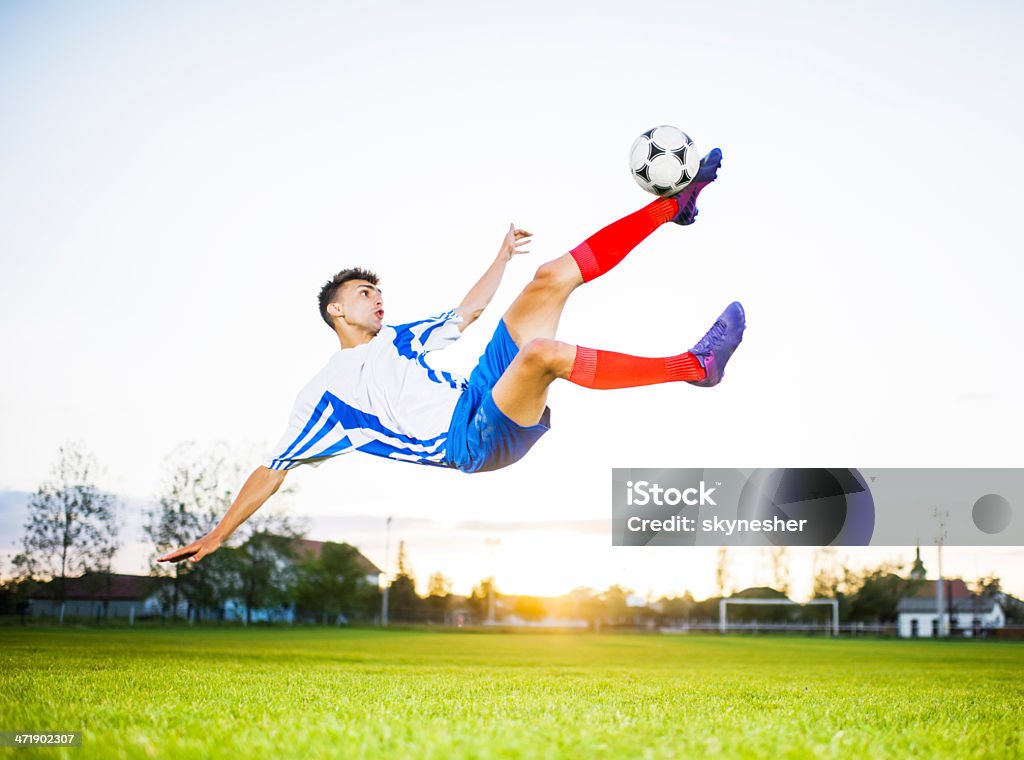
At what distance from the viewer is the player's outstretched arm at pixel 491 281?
243 inches

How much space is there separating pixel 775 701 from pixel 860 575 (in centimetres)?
5279

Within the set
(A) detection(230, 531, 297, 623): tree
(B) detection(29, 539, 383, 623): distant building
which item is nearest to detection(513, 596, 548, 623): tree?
(B) detection(29, 539, 383, 623): distant building

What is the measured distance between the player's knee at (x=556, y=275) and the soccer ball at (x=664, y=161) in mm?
1124

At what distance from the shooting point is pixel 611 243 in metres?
5.17

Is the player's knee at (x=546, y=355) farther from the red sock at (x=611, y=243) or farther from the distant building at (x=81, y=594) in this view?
the distant building at (x=81, y=594)

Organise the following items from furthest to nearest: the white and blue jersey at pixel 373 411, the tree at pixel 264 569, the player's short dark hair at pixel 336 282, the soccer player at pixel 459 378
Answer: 1. the tree at pixel 264 569
2. the player's short dark hair at pixel 336 282
3. the white and blue jersey at pixel 373 411
4. the soccer player at pixel 459 378

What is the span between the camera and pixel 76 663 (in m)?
8.98

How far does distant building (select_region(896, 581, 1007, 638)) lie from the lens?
5793cm

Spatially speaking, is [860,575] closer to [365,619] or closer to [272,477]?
[365,619]

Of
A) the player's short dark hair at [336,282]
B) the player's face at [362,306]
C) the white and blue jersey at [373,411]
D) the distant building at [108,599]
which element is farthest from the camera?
the distant building at [108,599]

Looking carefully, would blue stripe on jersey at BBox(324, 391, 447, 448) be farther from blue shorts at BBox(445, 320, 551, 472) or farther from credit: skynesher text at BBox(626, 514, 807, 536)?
credit: skynesher text at BBox(626, 514, 807, 536)

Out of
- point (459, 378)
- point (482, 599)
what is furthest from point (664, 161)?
point (482, 599)

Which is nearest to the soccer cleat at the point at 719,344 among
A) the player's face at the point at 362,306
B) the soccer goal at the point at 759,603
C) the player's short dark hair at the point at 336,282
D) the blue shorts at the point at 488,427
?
the blue shorts at the point at 488,427

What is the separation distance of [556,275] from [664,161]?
4.74ft
